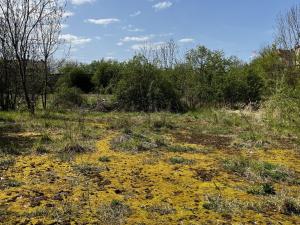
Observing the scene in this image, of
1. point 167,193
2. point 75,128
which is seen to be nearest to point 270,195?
point 167,193

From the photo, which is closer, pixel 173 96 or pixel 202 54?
pixel 173 96

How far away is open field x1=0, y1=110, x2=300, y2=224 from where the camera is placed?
5.17 m

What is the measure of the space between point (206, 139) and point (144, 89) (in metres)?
11.6

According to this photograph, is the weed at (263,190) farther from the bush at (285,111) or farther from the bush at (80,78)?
the bush at (80,78)

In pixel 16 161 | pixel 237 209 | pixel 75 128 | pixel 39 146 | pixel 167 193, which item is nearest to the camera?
pixel 237 209

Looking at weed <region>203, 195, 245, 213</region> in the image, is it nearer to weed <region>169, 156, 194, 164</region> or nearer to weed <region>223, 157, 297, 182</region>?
weed <region>223, 157, 297, 182</region>

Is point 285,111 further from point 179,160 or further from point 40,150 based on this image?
point 40,150

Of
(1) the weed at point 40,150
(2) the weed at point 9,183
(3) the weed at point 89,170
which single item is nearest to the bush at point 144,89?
(1) the weed at point 40,150

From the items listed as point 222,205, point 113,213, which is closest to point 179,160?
point 222,205

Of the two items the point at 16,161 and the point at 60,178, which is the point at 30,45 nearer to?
the point at 16,161

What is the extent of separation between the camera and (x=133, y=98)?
2219 centimetres

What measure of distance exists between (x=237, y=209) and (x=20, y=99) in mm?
17233

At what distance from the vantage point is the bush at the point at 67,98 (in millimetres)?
21766

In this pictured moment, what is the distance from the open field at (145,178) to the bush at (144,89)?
10328 mm
